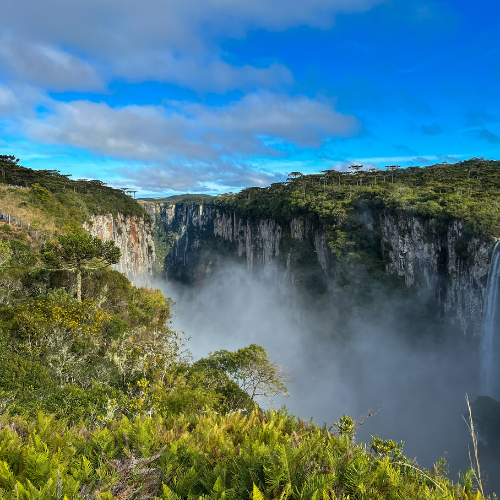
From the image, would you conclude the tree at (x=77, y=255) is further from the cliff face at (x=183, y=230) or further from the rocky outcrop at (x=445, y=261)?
the cliff face at (x=183, y=230)

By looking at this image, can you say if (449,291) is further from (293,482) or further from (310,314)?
(293,482)

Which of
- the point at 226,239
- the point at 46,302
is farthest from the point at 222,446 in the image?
the point at 226,239

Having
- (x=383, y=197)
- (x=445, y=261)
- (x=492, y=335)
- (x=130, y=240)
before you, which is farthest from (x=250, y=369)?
(x=130, y=240)

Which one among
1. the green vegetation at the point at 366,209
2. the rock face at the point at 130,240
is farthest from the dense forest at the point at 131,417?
the green vegetation at the point at 366,209

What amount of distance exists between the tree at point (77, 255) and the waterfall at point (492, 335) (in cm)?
2795

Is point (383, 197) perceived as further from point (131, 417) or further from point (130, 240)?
point (130, 240)

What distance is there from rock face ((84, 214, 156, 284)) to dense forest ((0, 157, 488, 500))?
14.2m

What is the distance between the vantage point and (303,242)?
60.2 meters

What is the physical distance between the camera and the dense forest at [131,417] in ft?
9.43

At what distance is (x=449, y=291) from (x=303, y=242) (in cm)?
2934

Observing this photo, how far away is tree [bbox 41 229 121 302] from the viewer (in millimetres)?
17172

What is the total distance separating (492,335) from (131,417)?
30148 millimetres

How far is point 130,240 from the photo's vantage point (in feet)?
198

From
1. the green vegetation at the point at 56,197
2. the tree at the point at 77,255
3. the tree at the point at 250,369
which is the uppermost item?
the green vegetation at the point at 56,197
